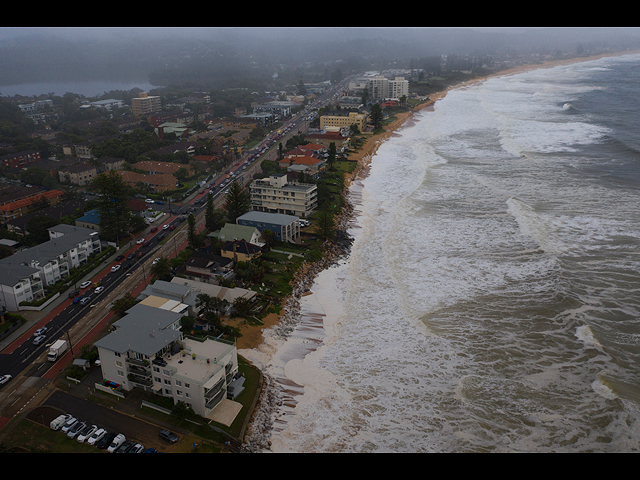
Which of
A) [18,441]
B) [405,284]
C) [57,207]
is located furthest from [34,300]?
[405,284]

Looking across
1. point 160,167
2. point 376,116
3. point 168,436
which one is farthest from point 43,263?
point 376,116

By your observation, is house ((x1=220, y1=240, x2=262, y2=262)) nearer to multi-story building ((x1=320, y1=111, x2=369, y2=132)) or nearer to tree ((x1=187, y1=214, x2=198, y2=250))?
tree ((x1=187, y1=214, x2=198, y2=250))

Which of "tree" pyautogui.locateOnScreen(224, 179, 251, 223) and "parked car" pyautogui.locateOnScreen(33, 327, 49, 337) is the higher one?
"tree" pyautogui.locateOnScreen(224, 179, 251, 223)

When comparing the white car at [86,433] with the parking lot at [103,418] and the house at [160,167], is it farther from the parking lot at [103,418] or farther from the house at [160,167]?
the house at [160,167]

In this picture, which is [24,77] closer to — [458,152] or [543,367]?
[458,152]

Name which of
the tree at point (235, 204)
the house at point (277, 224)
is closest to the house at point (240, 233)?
the house at point (277, 224)

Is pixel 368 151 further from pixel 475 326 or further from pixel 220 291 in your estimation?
pixel 475 326

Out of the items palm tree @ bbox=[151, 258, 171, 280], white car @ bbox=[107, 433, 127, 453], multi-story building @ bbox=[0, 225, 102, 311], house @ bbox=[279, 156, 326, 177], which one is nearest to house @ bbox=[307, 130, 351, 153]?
house @ bbox=[279, 156, 326, 177]
